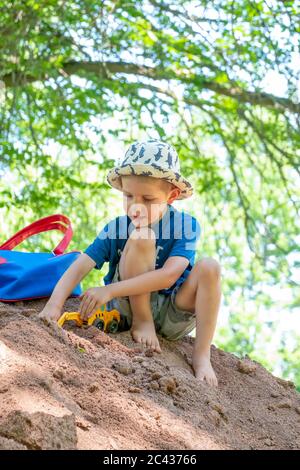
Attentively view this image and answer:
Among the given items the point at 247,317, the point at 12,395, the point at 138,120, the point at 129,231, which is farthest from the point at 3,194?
the point at 247,317

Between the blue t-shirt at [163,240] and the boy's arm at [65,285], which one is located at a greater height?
the blue t-shirt at [163,240]

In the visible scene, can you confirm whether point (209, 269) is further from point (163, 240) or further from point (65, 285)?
point (65, 285)

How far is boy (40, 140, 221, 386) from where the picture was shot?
3.56 m

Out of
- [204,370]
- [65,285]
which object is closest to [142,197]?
[65,285]

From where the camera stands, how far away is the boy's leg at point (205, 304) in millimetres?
3613

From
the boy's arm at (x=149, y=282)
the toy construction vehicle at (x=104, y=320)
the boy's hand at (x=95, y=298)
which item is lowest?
the toy construction vehicle at (x=104, y=320)

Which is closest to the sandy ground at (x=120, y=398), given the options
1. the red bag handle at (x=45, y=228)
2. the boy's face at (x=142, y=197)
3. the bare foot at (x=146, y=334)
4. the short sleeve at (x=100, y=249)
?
the bare foot at (x=146, y=334)

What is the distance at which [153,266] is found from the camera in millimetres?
3629

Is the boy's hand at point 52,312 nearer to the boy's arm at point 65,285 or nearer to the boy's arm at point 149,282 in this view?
the boy's arm at point 65,285

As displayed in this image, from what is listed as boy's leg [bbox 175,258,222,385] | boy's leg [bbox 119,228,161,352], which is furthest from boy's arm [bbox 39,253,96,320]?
boy's leg [bbox 175,258,222,385]

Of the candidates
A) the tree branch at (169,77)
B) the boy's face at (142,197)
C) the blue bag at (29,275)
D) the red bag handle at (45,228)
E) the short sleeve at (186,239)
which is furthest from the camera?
the tree branch at (169,77)

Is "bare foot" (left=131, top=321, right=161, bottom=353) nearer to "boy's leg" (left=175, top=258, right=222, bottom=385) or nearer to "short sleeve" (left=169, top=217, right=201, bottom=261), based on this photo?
"boy's leg" (left=175, top=258, right=222, bottom=385)

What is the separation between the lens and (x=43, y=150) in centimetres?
809
